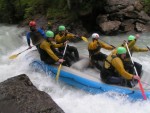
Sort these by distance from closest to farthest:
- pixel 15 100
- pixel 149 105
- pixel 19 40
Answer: pixel 15 100
pixel 149 105
pixel 19 40

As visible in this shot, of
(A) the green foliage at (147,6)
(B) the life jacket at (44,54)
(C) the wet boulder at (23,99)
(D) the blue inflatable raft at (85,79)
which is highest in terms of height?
(C) the wet boulder at (23,99)

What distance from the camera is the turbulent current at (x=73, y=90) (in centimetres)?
705

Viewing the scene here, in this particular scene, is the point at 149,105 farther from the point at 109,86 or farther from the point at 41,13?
the point at 41,13

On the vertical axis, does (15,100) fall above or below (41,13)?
above

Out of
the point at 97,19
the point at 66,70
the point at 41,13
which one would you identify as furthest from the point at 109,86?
the point at 41,13

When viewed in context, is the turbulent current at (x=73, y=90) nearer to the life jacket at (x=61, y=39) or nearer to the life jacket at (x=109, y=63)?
the life jacket at (x=109, y=63)

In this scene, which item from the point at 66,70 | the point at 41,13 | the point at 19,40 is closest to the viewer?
the point at 66,70

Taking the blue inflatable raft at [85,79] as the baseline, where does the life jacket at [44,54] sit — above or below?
above

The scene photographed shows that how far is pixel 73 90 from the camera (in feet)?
28.0

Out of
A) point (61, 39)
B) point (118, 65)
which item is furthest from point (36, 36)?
point (118, 65)

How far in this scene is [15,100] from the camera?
619cm

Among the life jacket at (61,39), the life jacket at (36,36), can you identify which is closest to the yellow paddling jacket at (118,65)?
the life jacket at (61,39)

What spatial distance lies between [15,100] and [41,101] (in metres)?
0.55

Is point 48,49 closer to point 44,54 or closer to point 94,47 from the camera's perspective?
point 44,54
